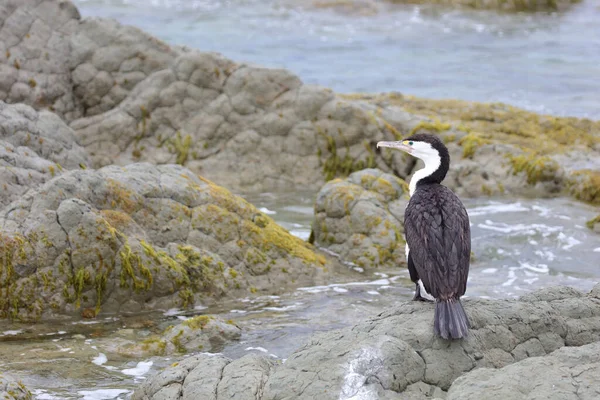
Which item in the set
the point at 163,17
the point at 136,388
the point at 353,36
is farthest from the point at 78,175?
the point at 163,17

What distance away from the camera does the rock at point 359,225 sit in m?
10.2

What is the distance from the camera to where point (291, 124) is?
535 inches

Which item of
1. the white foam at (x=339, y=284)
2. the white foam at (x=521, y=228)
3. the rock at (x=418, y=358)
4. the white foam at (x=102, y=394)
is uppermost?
the rock at (x=418, y=358)

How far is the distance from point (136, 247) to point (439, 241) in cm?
360

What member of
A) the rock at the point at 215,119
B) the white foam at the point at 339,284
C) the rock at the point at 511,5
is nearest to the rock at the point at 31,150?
the rock at the point at 215,119

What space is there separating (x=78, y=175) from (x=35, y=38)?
231 inches

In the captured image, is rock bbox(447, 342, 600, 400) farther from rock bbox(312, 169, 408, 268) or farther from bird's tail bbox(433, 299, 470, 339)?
rock bbox(312, 169, 408, 268)

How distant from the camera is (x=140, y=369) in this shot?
22.6 ft

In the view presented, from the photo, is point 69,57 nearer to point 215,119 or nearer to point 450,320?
point 215,119

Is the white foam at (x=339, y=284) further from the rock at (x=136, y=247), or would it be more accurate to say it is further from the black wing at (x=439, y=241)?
the black wing at (x=439, y=241)

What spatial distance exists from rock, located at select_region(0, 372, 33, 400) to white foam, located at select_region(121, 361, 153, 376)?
116 cm

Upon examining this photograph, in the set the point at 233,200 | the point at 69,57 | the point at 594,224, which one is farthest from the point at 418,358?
the point at 69,57

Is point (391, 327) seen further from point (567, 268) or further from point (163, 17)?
point (163, 17)

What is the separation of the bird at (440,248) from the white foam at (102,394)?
2.45 m
